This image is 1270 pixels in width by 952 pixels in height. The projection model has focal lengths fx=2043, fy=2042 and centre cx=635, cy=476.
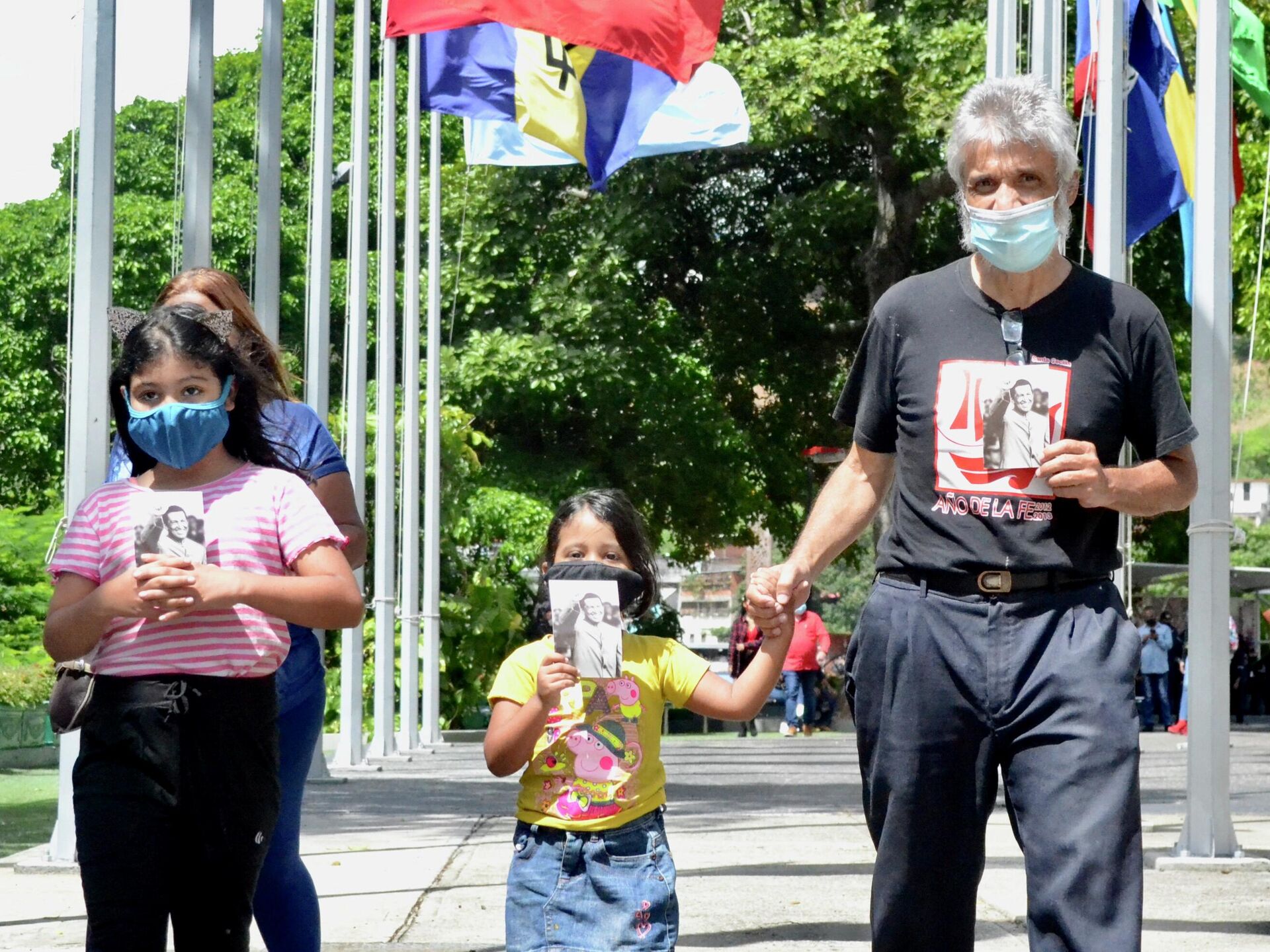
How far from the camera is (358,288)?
657 inches

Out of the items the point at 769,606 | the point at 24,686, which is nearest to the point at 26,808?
the point at 24,686

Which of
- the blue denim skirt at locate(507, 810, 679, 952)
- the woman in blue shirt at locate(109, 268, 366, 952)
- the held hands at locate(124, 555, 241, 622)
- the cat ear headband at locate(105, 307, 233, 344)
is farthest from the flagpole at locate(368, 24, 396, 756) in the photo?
the held hands at locate(124, 555, 241, 622)

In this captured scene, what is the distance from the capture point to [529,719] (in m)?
4.21

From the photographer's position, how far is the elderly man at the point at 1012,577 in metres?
3.96

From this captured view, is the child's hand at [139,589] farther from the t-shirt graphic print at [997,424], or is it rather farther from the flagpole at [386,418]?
the flagpole at [386,418]

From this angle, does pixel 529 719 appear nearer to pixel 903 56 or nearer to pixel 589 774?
pixel 589 774

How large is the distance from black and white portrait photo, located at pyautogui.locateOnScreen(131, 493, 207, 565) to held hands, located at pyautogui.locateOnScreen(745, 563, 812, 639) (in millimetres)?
1127

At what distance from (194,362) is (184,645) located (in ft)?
1.88

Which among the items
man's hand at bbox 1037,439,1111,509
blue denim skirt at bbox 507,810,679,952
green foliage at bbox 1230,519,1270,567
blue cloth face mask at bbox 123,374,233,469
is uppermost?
blue cloth face mask at bbox 123,374,233,469

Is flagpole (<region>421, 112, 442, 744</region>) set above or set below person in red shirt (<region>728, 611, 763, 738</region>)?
above

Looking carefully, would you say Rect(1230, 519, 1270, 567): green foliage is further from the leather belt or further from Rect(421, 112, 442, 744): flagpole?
the leather belt

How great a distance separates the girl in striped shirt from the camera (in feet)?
12.4

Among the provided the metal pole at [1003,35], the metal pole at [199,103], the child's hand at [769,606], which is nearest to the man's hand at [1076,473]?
the child's hand at [769,606]

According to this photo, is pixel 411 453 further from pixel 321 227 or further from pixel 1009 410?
pixel 1009 410
